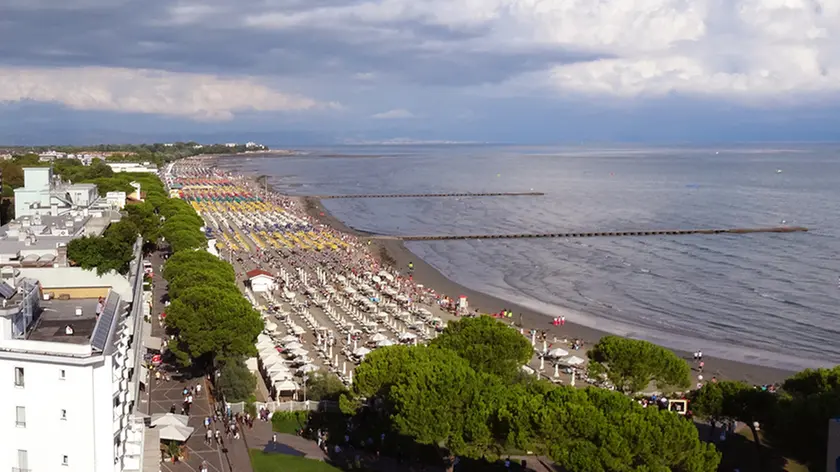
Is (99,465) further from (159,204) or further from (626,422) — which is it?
(159,204)

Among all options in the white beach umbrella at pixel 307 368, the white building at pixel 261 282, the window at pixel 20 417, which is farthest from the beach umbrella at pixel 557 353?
the window at pixel 20 417

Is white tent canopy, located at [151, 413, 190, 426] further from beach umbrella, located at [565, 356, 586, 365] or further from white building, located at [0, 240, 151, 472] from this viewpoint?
beach umbrella, located at [565, 356, 586, 365]

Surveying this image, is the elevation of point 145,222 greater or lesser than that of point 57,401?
lesser

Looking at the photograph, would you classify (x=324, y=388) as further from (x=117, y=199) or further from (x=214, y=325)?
(x=117, y=199)

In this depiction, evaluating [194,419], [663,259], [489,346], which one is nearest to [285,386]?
[194,419]

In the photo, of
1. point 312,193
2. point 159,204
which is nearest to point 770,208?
point 312,193
